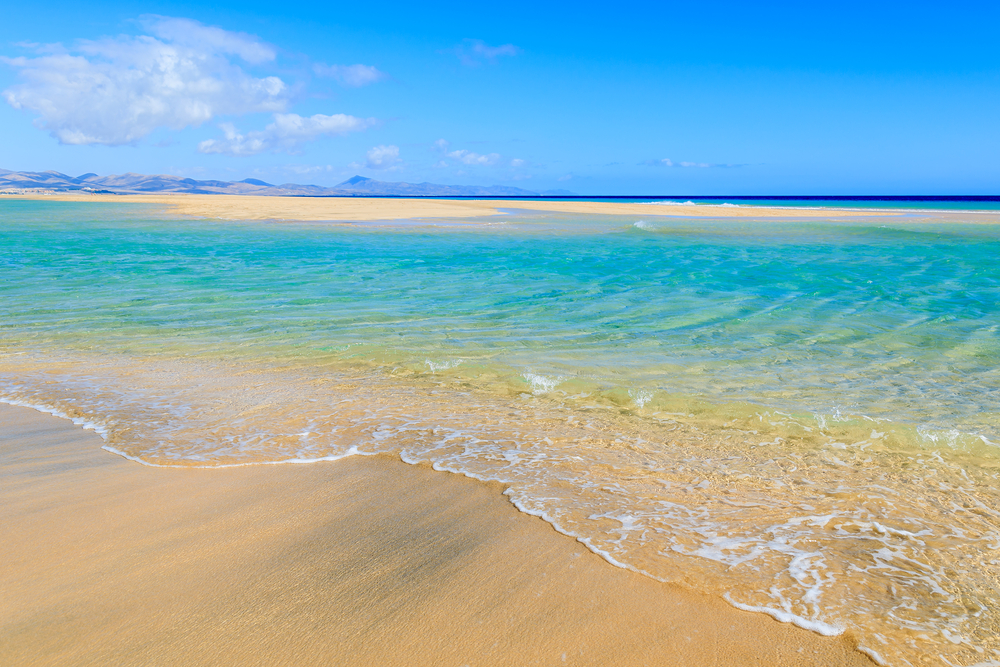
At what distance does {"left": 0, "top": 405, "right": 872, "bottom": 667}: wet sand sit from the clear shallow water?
30cm

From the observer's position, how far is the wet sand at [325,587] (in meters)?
2.51

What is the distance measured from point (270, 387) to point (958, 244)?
28515mm

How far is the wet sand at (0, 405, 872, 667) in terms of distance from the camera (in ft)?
8.25

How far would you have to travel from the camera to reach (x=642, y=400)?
5777 millimetres

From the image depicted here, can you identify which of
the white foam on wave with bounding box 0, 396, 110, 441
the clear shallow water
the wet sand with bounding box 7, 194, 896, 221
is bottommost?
the clear shallow water

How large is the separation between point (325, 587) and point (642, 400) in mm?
3648

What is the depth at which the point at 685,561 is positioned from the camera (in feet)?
10.5

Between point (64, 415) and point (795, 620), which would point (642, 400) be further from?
point (64, 415)

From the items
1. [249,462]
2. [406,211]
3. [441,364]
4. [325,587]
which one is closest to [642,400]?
[441,364]

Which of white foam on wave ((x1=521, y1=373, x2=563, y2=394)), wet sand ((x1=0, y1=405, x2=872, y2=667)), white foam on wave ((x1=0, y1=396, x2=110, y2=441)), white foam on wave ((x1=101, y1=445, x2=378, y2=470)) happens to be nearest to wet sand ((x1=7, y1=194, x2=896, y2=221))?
white foam on wave ((x1=0, y1=396, x2=110, y2=441))

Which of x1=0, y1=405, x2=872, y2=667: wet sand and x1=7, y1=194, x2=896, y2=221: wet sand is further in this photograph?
x1=7, y1=194, x2=896, y2=221: wet sand

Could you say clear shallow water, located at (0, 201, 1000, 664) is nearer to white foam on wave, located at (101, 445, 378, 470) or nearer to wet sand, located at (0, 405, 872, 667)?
white foam on wave, located at (101, 445, 378, 470)

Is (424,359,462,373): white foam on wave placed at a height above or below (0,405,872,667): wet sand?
below

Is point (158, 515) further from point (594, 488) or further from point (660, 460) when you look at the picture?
point (660, 460)
